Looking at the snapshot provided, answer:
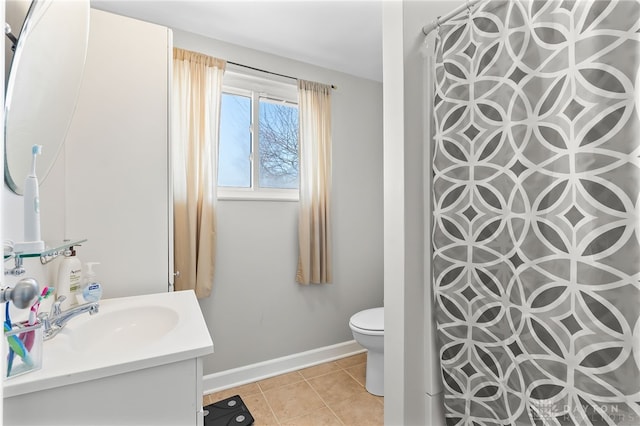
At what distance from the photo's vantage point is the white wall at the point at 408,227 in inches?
37.5

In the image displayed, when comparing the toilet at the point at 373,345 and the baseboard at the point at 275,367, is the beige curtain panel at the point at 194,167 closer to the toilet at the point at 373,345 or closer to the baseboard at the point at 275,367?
the baseboard at the point at 275,367

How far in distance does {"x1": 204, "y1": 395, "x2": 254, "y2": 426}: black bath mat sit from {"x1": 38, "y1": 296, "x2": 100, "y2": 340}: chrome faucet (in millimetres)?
1069

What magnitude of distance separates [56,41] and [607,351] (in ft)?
5.55

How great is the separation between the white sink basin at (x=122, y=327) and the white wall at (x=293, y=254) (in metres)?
0.74

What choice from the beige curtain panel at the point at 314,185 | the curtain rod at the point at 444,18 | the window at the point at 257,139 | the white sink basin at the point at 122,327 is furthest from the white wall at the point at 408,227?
the window at the point at 257,139

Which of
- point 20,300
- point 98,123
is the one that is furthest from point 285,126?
point 20,300

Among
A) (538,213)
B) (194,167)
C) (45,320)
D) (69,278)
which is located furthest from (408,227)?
(194,167)

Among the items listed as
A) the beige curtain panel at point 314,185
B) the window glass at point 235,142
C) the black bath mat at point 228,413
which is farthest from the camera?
the beige curtain panel at point 314,185

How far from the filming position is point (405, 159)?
3.13ft

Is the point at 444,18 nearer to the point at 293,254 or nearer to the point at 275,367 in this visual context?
the point at 293,254

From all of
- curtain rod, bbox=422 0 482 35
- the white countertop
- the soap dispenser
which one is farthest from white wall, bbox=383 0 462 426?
the soap dispenser

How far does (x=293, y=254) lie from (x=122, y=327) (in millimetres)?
1217

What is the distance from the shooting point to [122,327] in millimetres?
1156

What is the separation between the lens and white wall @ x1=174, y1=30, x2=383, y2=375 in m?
2.00
